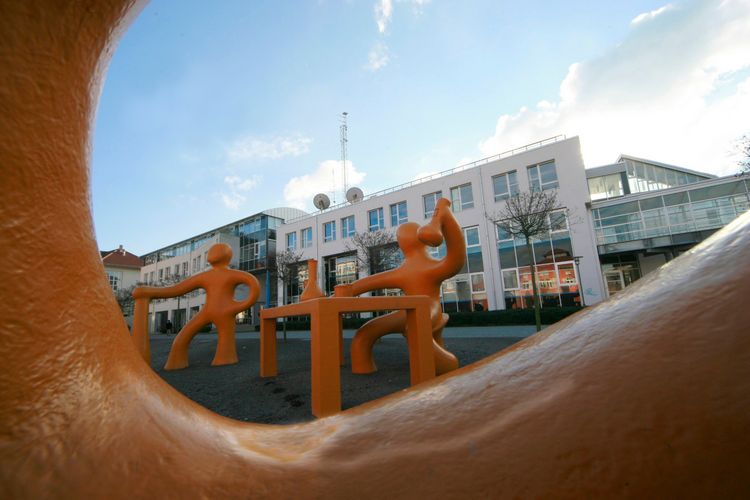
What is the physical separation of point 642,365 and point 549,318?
14443 millimetres

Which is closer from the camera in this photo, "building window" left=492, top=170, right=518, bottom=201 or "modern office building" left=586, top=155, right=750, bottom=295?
"modern office building" left=586, top=155, right=750, bottom=295

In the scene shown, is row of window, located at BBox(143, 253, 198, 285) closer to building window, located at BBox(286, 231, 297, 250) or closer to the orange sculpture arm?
building window, located at BBox(286, 231, 297, 250)

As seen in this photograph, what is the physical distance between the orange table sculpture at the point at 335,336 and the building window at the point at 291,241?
23.8m

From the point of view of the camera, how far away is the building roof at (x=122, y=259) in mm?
43562

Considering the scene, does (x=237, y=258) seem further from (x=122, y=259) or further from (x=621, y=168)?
(x=621, y=168)

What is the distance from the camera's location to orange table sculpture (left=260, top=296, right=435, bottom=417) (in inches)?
116

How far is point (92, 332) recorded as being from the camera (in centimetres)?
46

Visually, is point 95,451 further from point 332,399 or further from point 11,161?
point 332,399

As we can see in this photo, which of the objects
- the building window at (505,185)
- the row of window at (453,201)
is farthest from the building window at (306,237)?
the building window at (505,185)

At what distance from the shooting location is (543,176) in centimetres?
1827

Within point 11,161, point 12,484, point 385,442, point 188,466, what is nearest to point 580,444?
point 385,442

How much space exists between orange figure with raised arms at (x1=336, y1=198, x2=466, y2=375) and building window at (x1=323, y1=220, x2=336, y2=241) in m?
21.1

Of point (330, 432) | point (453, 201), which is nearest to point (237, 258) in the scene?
point (453, 201)

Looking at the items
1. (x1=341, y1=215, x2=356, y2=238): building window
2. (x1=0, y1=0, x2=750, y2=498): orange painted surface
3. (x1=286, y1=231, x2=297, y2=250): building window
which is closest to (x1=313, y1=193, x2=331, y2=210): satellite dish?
(x1=341, y1=215, x2=356, y2=238): building window
